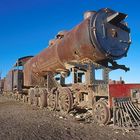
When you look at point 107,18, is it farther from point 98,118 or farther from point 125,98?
point 98,118

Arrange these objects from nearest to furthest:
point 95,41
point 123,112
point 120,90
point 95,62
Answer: point 123,112 → point 120,90 → point 95,41 → point 95,62

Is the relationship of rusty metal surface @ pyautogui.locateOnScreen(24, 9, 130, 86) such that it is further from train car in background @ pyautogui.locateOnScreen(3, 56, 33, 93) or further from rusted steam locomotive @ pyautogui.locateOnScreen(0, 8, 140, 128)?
train car in background @ pyautogui.locateOnScreen(3, 56, 33, 93)

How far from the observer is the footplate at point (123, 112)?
7124 millimetres

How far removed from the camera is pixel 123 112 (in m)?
7.17

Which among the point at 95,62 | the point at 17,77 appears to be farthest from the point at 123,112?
the point at 17,77

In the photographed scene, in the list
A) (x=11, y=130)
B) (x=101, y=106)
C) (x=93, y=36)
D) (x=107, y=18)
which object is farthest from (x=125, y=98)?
(x=11, y=130)

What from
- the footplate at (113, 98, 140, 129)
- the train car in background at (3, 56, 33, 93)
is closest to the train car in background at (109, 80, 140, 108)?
the footplate at (113, 98, 140, 129)

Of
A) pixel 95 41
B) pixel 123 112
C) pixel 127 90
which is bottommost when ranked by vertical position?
pixel 123 112

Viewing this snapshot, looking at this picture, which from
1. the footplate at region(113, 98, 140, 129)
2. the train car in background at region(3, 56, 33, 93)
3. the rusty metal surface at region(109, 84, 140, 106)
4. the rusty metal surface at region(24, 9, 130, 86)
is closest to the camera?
the footplate at region(113, 98, 140, 129)

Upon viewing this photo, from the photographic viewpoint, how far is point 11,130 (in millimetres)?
6918

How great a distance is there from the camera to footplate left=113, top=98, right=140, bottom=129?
280 inches

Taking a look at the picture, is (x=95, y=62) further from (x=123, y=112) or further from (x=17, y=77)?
(x=17, y=77)

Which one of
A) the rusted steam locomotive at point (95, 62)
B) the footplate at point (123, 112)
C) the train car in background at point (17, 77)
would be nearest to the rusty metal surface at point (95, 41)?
the rusted steam locomotive at point (95, 62)

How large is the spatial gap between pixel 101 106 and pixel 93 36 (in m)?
2.54
